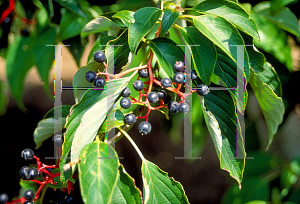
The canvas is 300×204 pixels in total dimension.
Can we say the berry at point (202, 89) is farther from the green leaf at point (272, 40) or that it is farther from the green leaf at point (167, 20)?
the green leaf at point (272, 40)

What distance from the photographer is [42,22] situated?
1071 millimetres

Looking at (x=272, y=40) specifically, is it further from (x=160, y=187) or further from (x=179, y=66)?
(x=160, y=187)

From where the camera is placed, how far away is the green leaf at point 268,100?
724mm

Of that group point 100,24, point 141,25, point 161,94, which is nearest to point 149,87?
point 161,94

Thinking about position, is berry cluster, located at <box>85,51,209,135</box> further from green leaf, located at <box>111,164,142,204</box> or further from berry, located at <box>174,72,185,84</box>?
green leaf, located at <box>111,164,142,204</box>

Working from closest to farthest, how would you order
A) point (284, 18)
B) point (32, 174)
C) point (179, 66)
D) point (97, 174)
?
point (97, 174) → point (179, 66) → point (32, 174) → point (284, 18)

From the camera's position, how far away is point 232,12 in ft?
2.18

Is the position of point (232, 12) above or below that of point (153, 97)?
above

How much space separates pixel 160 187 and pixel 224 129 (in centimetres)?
23

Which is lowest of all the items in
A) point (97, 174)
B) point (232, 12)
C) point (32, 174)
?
point (32, 174)

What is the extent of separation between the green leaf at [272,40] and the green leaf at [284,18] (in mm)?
24

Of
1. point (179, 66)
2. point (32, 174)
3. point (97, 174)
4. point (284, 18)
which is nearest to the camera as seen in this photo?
point (97, 174)

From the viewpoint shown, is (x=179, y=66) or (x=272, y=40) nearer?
(x=179, y=66)

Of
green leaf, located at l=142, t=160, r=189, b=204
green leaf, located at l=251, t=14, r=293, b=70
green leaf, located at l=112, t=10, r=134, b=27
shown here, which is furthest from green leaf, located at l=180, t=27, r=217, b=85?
green leaf, located at l=251, t=14, r=293, b=70
